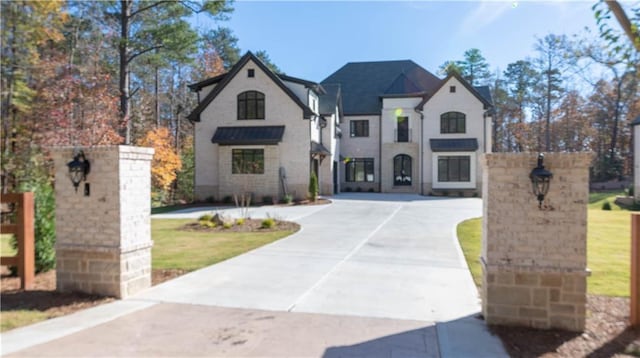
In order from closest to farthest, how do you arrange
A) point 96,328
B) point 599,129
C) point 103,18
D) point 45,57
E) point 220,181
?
point 96,328
point 45,57
point 103,18
point 220,181
point 599,129

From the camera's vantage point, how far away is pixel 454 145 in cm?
2883

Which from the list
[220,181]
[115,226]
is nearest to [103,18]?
[220,181]

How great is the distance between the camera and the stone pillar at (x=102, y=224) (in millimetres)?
5973

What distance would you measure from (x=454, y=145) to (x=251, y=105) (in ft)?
47.1

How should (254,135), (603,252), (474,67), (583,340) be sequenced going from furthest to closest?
(474,67), (254,135), (603,252), (583,340)

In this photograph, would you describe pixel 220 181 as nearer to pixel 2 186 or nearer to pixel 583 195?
pixel 2 186

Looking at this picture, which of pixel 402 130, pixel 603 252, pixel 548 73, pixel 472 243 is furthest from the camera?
pixel 548 73

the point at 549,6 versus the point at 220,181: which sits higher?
the point at 549,6

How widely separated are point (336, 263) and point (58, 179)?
198 inches

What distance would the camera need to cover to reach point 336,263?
27.2 feet

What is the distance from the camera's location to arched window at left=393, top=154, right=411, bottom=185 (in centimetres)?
3117

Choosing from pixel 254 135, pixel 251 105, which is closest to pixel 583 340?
pixel 254 135

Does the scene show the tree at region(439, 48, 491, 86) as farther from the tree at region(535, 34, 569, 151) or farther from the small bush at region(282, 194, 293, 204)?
the small bush at region(282, 194, 293, 204)

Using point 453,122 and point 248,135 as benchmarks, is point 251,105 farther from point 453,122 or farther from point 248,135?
point 453,122
